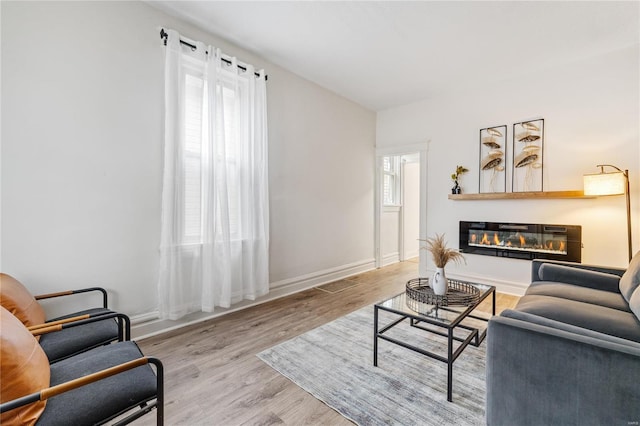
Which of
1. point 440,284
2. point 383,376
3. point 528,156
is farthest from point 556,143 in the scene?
point 383,376

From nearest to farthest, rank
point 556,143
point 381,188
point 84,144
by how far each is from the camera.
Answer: point 84,144 → point 556,143 → point 381,188

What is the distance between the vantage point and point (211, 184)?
8.73ft

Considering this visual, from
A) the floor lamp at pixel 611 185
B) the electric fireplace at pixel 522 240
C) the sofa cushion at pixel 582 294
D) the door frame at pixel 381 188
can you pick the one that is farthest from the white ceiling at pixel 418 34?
the sofa cushion at pixel 582 294

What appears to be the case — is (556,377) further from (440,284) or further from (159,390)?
(159,390)

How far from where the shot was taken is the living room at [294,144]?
6.43 ft

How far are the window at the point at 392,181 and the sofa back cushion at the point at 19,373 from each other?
206 inches

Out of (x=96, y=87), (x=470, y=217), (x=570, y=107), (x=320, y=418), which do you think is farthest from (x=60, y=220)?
(x=570, y=107)

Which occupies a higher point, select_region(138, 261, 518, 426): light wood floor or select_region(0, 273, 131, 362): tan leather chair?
select_region(0, 273, 131, 362): tan leather chair

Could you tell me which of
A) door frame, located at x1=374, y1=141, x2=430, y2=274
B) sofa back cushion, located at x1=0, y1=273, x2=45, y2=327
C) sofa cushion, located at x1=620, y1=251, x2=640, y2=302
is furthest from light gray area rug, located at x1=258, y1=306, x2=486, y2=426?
door frame, located at x1=374, y1=141, x2=430, y2=274

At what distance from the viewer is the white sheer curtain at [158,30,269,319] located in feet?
8.10

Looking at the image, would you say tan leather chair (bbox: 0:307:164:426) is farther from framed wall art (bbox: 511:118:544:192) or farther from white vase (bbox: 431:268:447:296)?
framed wall art (bbox: 511:118:544:192)

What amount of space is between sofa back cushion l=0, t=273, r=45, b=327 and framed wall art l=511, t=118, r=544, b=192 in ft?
16.1

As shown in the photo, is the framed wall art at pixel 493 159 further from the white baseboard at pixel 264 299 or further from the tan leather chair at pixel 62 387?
the tan leather chair at pixel 62 387

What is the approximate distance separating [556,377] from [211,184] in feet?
8.86
